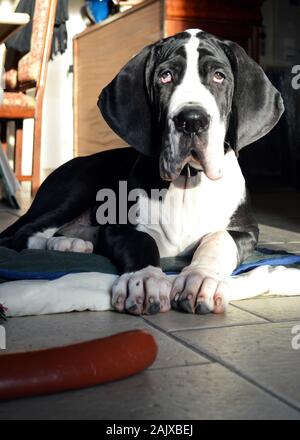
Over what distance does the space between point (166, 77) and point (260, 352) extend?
1013 millimetres

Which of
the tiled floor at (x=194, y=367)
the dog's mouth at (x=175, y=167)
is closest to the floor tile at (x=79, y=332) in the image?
the tiled floor at (x=194, y=367)

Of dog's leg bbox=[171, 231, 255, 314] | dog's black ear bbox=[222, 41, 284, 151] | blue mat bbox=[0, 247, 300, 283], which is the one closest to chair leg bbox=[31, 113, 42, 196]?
blue mat bbox=[0, 247, 300, 283]

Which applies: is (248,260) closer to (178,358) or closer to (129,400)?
(178,358)

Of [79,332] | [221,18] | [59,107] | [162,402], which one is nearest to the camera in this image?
[162,402]

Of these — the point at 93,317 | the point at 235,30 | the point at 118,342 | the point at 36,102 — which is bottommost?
the point at 93,317

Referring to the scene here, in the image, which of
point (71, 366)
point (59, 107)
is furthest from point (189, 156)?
point (59, 107)

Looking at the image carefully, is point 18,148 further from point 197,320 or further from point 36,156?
point 197,320

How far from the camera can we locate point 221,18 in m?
5.01

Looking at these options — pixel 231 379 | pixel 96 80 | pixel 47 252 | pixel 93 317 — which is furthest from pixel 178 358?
pixel 96 80

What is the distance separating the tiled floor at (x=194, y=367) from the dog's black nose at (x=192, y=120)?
1.63ft

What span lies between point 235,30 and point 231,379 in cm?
423

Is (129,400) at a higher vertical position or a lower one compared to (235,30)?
lower

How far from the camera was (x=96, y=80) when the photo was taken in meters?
6.51

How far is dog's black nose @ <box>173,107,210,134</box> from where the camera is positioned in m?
1.96
